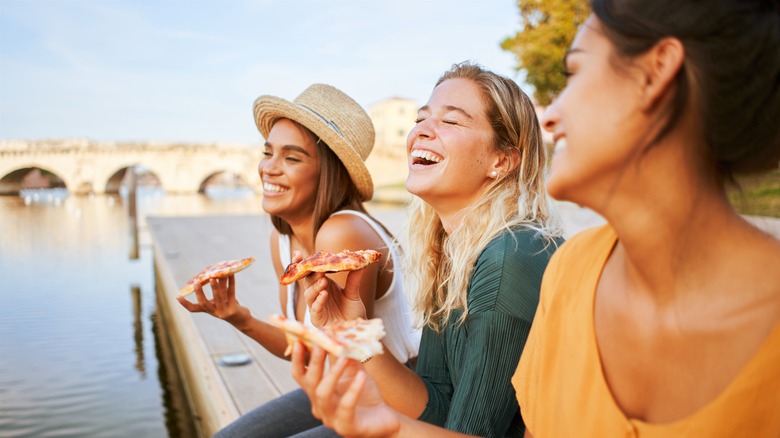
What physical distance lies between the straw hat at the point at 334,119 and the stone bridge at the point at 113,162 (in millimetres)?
42639

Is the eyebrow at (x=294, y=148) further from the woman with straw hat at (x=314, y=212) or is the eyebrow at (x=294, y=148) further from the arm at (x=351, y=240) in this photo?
the arm at (x=351, y=240)

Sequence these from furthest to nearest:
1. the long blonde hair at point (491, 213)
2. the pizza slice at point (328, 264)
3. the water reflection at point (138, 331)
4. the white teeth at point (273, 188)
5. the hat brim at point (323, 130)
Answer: the water reflection at point (138, 331)
the white teeth at point (273, 188)
the hat brim at point (323, 130)
the long blonde hair at point (491, 213)
the pizza slice at point (328, 264)

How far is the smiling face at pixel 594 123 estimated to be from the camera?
1.04 metres

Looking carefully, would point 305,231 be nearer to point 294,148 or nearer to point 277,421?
point 294,148

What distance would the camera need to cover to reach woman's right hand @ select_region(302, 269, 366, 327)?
1.67m

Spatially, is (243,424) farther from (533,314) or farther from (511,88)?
(511,88)

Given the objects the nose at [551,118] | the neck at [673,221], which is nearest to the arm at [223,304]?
the nose at [551,118]

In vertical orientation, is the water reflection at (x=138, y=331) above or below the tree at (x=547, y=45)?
below

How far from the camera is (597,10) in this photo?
3.59ft

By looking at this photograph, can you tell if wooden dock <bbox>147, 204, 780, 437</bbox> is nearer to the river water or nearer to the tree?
the river water

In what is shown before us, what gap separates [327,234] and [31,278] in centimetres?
1212

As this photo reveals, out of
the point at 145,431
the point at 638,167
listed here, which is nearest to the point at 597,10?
the point at 638,167

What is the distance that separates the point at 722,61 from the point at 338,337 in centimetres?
90

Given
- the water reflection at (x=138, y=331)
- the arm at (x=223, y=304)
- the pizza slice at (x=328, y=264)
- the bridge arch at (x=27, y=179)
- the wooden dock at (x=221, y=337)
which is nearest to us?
the pizza slice at (x=328, y=264)
